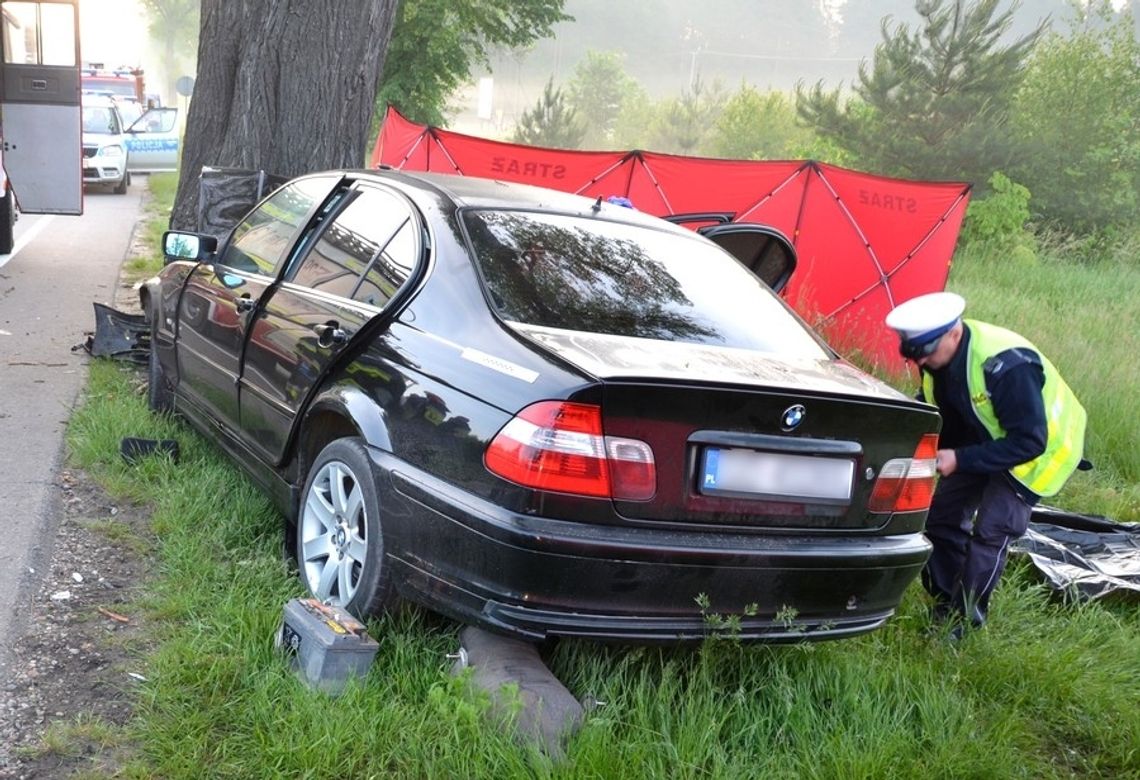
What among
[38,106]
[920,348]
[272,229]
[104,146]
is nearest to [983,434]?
[920,348]

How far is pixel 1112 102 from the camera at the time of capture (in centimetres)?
3006

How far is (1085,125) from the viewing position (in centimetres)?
2944

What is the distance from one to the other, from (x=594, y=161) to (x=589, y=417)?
9.50 metres

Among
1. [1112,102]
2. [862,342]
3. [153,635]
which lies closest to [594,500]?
[153,635]

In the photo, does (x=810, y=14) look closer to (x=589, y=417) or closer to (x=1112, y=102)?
(x=1112, y=102)

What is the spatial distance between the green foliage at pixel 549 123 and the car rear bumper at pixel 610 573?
35514 mm

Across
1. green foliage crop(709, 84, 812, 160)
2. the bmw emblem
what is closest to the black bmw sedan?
the bmw emblem

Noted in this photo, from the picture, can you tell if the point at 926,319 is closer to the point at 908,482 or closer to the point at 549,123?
the point at 908,482

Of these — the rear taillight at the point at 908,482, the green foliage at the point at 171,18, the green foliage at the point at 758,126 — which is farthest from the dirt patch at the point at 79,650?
the green foliage at the point at 171,18

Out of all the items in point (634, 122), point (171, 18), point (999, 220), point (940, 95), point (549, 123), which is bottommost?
point (634, 122)

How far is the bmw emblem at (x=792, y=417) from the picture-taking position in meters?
2.94

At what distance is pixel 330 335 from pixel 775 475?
1607 millimetres

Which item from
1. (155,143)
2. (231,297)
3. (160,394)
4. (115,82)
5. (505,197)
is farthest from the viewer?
(115,82)

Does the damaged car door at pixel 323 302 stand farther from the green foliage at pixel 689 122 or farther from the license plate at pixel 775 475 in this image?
the green foliage at pixel 689 122
